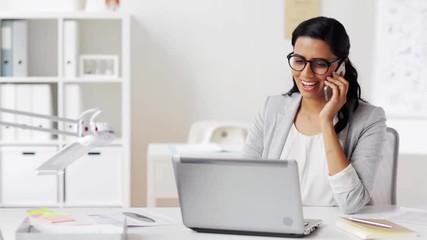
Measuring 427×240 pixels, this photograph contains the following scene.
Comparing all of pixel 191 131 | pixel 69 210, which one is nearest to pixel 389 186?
pixel 69 210

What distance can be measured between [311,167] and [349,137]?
0.18 m

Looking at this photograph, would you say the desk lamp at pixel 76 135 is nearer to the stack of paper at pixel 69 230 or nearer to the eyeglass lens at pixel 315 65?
the stack of paper at pixel 69 230

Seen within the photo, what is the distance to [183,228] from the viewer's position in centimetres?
202

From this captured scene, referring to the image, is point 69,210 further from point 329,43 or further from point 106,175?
point 106,175

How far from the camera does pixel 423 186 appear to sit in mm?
2990

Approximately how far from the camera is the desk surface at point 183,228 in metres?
1.92

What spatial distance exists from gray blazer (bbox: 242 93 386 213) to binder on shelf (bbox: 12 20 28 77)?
2128 millimetres

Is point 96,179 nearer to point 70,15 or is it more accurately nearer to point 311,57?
point 70,15

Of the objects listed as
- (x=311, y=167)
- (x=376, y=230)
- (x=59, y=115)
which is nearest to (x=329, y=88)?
(x=311, y=167)

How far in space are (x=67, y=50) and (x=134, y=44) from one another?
535mm

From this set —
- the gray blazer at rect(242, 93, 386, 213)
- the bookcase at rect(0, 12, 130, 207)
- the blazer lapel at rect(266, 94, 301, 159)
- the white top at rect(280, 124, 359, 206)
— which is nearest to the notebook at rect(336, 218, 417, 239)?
the gray blazer at rect(242, 93, 386, 213)

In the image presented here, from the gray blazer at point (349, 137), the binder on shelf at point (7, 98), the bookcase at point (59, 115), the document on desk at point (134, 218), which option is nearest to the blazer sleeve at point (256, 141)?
the gray blazer at point (349, 137)

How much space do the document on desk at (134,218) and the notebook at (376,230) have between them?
0.51m

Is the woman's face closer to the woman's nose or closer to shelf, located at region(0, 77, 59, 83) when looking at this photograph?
the woman's nose
